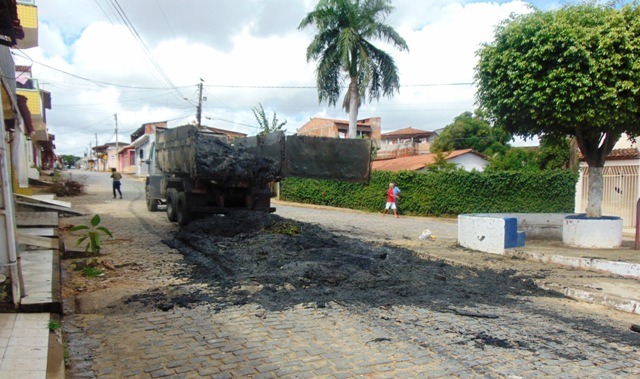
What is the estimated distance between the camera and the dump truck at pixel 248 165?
10695 mm

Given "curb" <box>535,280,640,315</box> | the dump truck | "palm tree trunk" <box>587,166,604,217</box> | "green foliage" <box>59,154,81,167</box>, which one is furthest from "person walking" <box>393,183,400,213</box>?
"green foliage" <box>59,154,81,167</box>

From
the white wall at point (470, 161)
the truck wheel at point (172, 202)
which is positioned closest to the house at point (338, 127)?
the white wall at point (470, 161)

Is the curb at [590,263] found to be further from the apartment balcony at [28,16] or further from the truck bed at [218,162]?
the apartment balcony at [28,16]

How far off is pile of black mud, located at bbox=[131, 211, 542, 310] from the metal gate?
1311 centimetres

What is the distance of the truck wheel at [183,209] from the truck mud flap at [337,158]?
3158 mm

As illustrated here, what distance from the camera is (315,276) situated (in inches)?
269

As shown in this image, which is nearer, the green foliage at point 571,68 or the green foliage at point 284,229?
the green foliage at point 571,68

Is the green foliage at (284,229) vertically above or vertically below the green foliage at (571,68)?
below

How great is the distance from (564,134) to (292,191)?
1902 centimetres

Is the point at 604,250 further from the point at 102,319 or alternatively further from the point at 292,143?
the point at 102,319

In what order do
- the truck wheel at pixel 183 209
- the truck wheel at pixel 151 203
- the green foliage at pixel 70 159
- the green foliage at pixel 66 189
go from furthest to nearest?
1. the green foliage at pixel 70 159
2. the green foliage at pixel 66 189
3. the truck wheel at pixel 151 203
4. the truck wheel at pixel 183 209

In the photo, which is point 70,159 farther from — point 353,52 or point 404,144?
point 353,52

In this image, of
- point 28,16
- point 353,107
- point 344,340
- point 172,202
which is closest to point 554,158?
point 353,107

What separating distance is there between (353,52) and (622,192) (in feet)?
45.5
